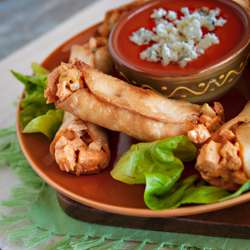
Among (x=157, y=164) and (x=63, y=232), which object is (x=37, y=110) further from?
(x=157, y=164)

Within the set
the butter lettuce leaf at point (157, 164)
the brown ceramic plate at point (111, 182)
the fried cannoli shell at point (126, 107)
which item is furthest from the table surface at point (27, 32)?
the fried cannoli shell at point (126, 107)

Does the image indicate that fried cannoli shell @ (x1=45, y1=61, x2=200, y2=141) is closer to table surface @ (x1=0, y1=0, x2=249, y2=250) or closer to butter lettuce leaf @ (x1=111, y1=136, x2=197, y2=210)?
butter lettuce leaf @ (x1=111, y1=136, x2=197, y2=210)

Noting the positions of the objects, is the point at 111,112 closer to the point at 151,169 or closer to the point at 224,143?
the point at 151,169

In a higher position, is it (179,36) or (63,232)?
(179,36)

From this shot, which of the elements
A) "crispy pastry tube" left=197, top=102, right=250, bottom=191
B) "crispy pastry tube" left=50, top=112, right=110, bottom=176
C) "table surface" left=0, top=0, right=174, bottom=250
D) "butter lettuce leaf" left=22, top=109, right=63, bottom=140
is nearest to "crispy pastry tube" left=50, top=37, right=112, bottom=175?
"crispy pastry tube" left=50, top=112, right=110, bottom=176

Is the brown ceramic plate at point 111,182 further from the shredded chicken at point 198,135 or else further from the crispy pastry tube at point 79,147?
the shredded chicken at point 198,135

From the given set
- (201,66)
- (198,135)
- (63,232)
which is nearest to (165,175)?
(198,135)

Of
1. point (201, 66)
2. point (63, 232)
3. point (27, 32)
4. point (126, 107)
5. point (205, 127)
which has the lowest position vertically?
point (27, 32)
